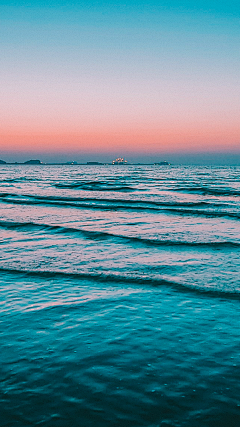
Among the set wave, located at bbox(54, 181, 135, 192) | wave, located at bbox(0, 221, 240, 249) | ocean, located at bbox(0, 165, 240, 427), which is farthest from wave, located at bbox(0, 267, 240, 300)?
wave, located at bbox(54, 181, 135, 192)

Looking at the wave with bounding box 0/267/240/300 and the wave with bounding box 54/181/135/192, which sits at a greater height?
the wave with bounding box 54/181/135/192

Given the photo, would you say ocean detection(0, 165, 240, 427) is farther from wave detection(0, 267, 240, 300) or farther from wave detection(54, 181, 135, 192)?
wave detection(54, 181, 135, 192)

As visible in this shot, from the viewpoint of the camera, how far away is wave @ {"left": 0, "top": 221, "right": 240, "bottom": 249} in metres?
10.2

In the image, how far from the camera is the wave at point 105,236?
10.2 metres

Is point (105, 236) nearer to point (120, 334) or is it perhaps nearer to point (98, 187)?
point (120, 334)

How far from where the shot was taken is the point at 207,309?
5.36 metres

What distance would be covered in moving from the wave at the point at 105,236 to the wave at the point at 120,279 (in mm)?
3404

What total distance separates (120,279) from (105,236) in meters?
4.79

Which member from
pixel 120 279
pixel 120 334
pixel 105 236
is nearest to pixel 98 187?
pixel 105 236

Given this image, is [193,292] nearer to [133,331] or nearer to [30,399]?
[133,331]

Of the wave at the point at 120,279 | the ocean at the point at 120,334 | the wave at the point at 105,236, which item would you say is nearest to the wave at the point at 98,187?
the wave at the point at 105,236

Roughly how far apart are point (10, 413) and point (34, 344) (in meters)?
1.23

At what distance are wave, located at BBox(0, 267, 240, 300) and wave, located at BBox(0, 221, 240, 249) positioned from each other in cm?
340

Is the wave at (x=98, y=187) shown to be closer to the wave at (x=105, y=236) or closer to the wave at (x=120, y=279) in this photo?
the wave at (x=105, y=236)
